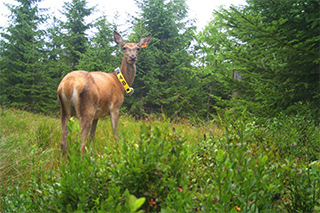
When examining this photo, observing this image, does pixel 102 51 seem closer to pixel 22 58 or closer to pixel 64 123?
pixel 22 58

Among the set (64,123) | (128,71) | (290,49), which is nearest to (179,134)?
(64,123)

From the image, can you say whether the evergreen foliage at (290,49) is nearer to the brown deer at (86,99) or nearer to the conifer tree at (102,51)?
the brown deer at (86,99)

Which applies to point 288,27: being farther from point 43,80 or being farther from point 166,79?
point 43,80

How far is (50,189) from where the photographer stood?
81.4 inches

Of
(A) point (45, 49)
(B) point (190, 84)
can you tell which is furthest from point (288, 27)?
(A) point (45, 49)

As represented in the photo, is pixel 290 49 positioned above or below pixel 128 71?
above

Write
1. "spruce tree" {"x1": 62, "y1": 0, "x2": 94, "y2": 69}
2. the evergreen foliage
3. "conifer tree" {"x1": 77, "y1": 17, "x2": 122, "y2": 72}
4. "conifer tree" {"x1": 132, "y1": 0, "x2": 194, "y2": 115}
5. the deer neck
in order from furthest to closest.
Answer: "spruce tree" {"x1": 62, "y1": 0, "x2": 94, "y2": 69} < "conifer tree" {"x1": 132, "y1": 0, "x2": 194, "y2": 115} < "conifer tree" {"x1": 77, "y1": 17, "x2": 122, "y2": 72} < the deer neck < the evergreen foliage

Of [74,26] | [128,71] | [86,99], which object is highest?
[74,26]

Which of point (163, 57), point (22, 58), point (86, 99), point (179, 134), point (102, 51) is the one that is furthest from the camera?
point (22, 58)

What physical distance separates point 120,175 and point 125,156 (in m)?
0.17

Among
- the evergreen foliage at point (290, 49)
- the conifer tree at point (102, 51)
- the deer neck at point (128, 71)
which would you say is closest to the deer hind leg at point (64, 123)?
the deer neck at point (128, 71)

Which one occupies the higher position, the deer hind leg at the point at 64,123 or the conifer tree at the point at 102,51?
the conifer tree at the point at 102,51

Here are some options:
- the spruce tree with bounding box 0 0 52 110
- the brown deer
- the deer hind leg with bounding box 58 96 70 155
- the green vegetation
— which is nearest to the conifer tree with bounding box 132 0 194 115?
the green vegetation

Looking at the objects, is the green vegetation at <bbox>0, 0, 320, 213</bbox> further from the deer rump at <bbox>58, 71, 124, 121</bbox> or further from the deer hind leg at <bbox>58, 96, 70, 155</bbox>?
the deer rump at <bbox>58, 71, 124, 121</bbox>
